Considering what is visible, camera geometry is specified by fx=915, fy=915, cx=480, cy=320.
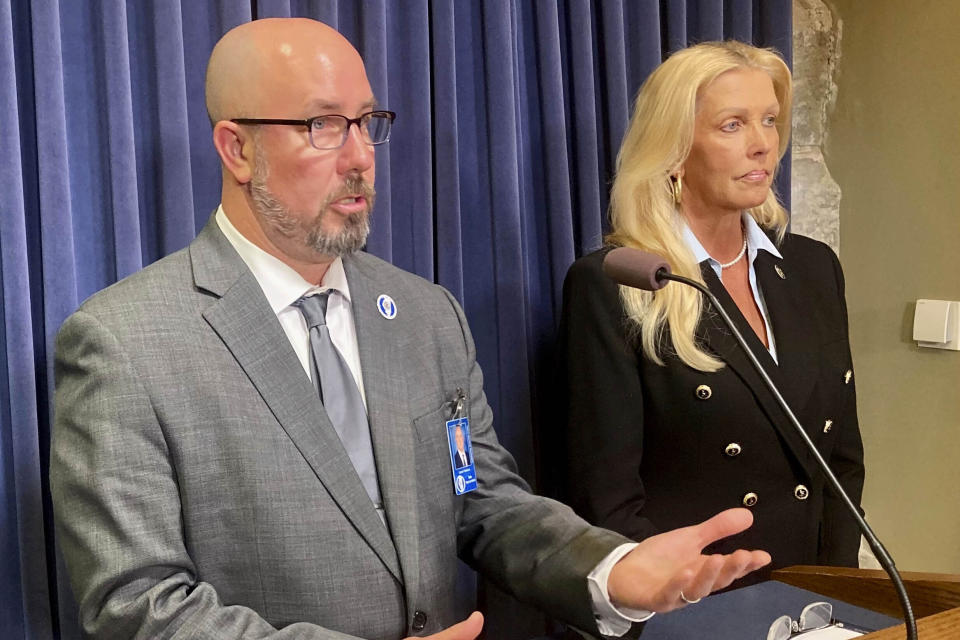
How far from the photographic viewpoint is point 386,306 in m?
1.48

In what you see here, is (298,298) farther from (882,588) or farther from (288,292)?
(882,588)

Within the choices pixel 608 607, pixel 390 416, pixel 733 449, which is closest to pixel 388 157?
→ pixel 390 416

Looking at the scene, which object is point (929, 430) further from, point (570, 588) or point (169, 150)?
point (169, 150)

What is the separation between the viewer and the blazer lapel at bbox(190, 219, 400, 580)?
1.25 m

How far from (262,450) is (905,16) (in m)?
2.05

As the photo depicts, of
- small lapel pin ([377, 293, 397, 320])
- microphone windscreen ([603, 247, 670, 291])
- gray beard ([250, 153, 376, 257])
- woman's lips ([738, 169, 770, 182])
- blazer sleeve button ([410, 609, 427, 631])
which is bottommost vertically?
blazer sleeve button ([410, 609, 427, 631])

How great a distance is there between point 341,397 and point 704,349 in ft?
2.50

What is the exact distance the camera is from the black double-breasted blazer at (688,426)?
173 cm

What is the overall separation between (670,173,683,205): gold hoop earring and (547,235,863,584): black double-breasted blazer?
0.59 ft

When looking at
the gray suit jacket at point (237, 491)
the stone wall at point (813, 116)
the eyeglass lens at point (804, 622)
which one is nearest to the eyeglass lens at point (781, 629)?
the eyeglass lens at point (804, 622)

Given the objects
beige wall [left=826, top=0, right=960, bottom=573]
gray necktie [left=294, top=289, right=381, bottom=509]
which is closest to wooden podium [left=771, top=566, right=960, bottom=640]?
gray necktie [left=294, top=289, right=381, bottom=509]

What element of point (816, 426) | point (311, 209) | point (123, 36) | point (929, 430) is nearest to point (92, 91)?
point (123, 36)

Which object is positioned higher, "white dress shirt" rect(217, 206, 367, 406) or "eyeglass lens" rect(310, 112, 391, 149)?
"eyeglass lens" rect(310, 112, 391, 149)

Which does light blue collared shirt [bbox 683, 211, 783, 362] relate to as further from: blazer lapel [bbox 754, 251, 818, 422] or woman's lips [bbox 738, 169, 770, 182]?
woman's lips [bbox 738, 169, 770, 182]
